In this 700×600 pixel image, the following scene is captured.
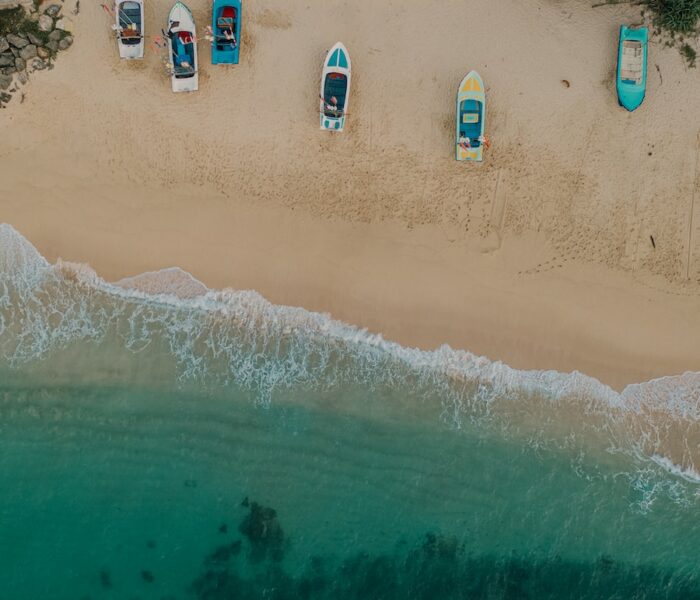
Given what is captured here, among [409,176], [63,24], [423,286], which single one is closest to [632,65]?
[409,176]

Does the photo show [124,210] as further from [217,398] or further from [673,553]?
[673,553]

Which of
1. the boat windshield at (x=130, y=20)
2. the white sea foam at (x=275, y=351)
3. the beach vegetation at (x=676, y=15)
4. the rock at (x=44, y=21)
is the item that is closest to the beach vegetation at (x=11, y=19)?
the rock at (x=44, y=21)

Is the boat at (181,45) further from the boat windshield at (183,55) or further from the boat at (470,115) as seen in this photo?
A: the boat at (470,115)

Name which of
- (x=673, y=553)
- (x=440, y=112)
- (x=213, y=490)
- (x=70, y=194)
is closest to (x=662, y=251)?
(x=440, y=112)

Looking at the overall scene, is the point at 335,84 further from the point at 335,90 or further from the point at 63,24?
the point at 63,24

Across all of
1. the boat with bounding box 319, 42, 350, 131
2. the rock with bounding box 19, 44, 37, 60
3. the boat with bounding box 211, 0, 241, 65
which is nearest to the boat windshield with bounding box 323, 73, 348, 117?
the boat with bounding box 319, 42, 350, 131

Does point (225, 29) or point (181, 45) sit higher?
point (225, 29)
